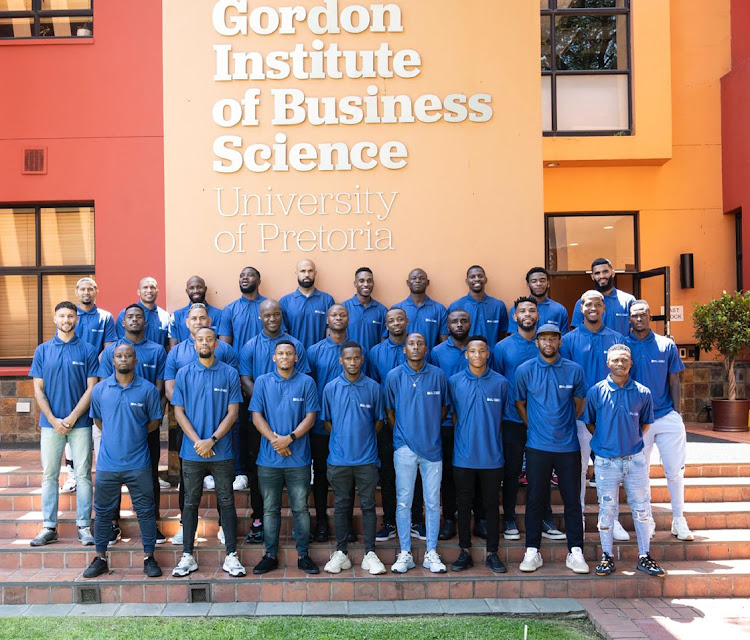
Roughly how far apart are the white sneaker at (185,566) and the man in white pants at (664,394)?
3967 millimetres

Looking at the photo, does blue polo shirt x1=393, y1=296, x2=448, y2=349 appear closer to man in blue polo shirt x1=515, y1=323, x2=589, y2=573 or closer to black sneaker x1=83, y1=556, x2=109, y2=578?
man in blue polo shirt x1=515, y1=323, x2=589, y2=573

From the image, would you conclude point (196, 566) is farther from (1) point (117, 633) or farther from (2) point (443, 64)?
(2) point (443, 64)

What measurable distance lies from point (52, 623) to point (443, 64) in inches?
256

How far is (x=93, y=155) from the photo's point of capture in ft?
31.3

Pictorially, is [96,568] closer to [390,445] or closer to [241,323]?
[241,323]

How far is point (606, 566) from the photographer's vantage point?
19.1 ft

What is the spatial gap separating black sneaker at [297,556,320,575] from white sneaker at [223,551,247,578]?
0.46 meters

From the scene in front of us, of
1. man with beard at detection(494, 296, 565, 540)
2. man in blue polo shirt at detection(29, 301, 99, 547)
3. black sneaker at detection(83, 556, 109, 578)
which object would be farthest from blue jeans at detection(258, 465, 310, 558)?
man with beard at detection(494, 296, 565, 540)

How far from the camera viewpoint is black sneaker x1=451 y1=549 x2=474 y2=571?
5.92 meters

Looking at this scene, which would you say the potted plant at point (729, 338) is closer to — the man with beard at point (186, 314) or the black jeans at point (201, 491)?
the man with beard at point (186, 314)

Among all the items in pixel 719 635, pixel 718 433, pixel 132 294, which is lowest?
pixel 719 635

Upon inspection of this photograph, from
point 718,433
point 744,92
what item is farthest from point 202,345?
point 744,92

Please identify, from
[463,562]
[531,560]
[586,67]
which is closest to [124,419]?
[463,562]

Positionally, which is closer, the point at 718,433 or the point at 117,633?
the point at 117,633
